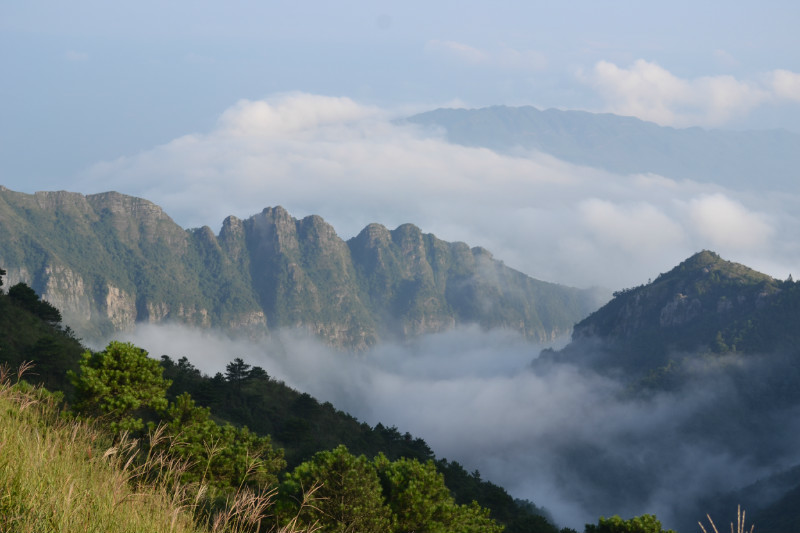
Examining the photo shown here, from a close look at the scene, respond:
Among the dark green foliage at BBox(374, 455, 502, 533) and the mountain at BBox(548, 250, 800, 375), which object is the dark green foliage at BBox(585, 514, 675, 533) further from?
the mountain at BBox(548, 250, 800, 375)

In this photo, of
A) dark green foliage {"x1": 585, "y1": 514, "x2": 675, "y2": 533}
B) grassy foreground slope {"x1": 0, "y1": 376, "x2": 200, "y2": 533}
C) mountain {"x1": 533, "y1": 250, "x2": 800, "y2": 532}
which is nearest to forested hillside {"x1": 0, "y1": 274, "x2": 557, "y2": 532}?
grassy foreground slope {"x1": 0, "y1": 376, "x2": 200, "y2": 533}

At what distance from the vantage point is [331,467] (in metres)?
20.6

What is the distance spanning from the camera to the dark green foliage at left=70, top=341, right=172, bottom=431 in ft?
86.4

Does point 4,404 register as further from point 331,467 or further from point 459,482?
point 459,482

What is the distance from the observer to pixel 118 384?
88.4ft

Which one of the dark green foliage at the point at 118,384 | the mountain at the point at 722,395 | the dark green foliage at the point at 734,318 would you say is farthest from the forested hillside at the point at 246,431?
the dark green foliage at the point at 734,318

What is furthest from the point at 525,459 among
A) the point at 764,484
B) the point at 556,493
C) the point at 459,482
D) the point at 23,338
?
the point at 23,338

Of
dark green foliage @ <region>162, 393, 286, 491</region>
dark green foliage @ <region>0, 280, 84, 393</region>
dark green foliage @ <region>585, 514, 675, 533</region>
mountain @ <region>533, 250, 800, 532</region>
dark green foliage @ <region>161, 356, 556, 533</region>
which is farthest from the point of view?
mountain @ <region>533, 250, 800, 532</region>

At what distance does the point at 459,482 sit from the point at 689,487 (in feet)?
334

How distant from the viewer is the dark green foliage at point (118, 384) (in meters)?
26.3

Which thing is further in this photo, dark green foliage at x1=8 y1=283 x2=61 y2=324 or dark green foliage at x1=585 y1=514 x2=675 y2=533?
dark green foliage at x1=8 y1=283 x2=61 y2=324

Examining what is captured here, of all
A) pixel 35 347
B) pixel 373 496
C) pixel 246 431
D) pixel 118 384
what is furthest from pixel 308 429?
pixel 373 496

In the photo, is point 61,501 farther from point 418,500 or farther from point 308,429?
point 308,429

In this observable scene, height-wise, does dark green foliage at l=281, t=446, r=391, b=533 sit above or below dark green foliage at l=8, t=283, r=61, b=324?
below
